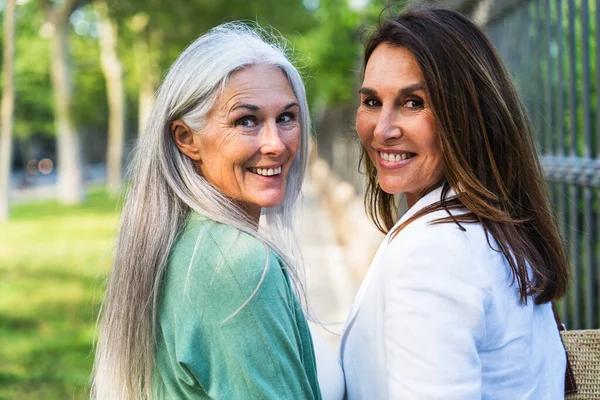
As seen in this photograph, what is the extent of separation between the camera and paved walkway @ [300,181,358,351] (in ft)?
27.5

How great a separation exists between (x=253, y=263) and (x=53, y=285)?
1000 cm

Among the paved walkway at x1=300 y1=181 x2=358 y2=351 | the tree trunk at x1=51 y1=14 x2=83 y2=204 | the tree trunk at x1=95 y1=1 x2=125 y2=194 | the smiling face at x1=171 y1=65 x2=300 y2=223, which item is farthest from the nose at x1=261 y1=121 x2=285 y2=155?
the tree trunk at x1=95 y1=1 x2=125 y2=194

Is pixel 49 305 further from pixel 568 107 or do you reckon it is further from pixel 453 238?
pixel 453 238

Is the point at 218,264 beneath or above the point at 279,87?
beneath

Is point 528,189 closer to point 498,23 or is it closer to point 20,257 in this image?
point 498,23

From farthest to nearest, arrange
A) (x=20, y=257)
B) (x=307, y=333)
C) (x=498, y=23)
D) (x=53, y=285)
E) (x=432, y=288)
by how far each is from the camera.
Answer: (x=20, y=257) < (x=53, y=285) < (x=498, y=23) < (x=307, y=333) < (x=432, y=288)

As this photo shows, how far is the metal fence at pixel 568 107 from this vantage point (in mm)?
3545

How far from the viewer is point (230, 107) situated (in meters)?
2.26

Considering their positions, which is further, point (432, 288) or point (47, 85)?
point (47, 85)

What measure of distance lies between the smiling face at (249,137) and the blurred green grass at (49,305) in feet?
1.59

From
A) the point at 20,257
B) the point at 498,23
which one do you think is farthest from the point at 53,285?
the point at 498,23

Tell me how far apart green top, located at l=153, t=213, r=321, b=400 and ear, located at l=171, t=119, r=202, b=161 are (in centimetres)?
30

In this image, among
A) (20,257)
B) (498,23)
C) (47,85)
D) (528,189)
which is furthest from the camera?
(47,85)

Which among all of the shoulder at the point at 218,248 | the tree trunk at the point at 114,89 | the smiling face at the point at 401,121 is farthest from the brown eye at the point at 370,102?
the tree trunk at the point at 114,89
